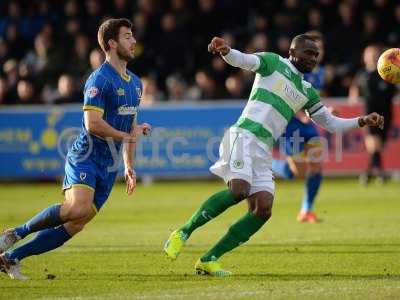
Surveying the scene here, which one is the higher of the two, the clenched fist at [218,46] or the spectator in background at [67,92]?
the clenched fist at [218,46]

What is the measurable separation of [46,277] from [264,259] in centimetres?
226

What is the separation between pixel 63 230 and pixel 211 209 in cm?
132

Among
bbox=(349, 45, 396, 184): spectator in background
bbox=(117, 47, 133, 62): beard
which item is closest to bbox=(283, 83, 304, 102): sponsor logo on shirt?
bbox=(117, 47, 133, 62): beard

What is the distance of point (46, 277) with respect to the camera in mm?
8828

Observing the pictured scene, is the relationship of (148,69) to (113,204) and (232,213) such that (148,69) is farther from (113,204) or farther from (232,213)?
(232,213)

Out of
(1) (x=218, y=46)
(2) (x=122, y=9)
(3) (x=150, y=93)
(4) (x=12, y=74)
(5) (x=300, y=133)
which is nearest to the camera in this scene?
(1) (x=218, y=46)

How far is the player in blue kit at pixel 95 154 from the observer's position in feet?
28.2

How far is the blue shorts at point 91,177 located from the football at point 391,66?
3.08m

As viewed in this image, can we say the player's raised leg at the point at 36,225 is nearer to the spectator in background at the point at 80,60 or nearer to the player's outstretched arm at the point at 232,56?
the player's outstretched arm at the point at 232,56

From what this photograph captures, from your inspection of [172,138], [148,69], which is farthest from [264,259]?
[148,69]

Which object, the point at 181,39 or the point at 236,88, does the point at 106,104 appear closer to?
the point at 236,88

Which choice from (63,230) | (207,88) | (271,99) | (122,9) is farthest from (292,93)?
(122,9)

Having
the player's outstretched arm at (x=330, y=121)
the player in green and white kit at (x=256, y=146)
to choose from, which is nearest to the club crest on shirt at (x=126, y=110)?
the player in green and white kit at (x=256, y=146)

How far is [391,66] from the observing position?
10117mm
